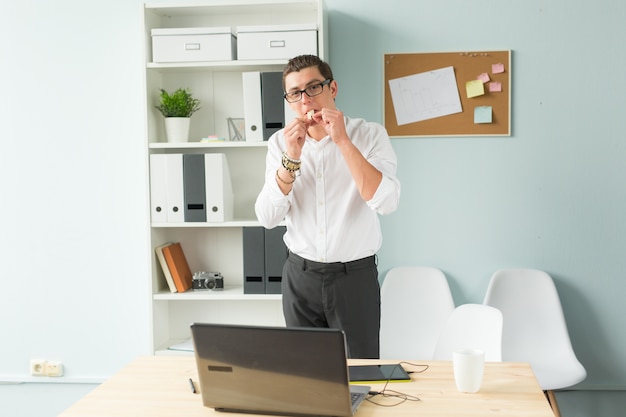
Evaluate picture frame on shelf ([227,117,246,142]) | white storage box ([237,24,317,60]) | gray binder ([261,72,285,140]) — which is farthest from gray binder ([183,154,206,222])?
white storage box ([237,24,317,60])

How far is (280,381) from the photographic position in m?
1.60

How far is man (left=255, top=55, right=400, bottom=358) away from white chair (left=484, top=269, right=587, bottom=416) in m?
1.16

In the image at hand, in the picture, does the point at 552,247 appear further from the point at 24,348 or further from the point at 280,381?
the point at 24,348

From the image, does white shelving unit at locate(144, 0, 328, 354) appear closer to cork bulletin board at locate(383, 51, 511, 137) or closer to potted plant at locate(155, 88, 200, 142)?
potted plant at locate(155, 88, 200, 142)

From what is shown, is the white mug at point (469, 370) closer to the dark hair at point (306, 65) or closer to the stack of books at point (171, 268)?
the dark hair at point (306, 65)

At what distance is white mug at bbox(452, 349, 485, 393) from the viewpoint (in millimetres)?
1771

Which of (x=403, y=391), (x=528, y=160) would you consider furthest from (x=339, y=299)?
(x=528, y=160)

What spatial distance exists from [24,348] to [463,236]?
2.40 meters

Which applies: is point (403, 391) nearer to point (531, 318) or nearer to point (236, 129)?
point (531, 318)

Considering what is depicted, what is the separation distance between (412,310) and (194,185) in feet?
4.06

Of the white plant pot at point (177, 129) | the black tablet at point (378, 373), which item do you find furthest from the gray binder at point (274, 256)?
the black tablet at point (378, 373)

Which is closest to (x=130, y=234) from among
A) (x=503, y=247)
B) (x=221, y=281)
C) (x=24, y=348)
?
(x=221, y=281)

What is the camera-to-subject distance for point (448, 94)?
3.51m

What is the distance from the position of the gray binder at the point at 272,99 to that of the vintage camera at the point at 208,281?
2.66 ft
